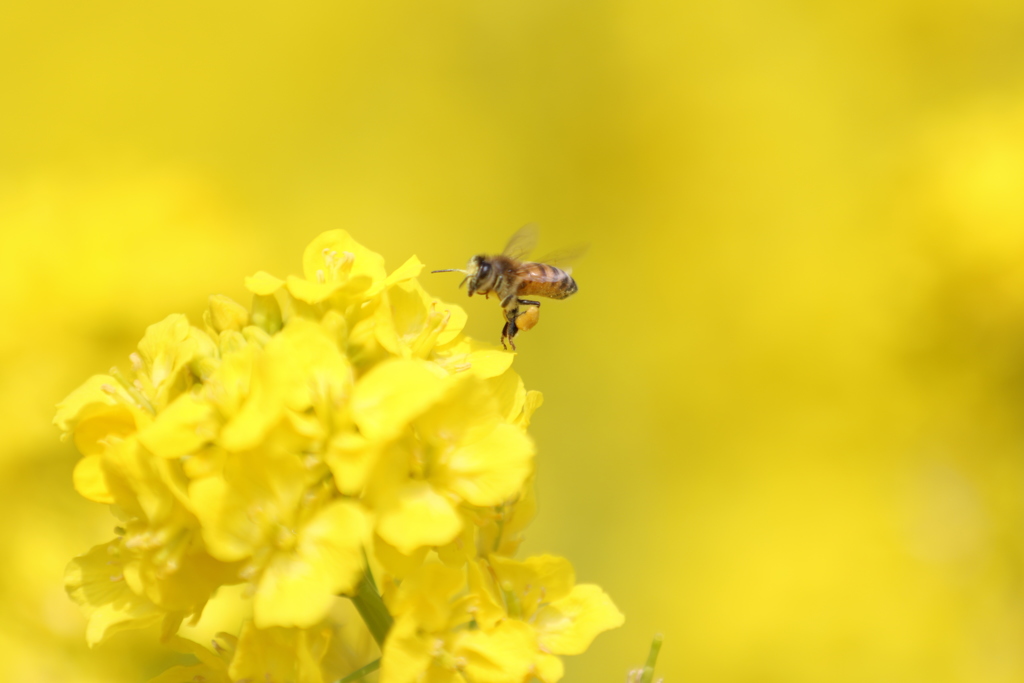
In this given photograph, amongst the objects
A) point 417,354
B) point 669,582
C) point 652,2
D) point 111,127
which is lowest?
point 417,354

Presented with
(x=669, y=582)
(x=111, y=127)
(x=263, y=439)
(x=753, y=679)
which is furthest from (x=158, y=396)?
(x=111, y=127)

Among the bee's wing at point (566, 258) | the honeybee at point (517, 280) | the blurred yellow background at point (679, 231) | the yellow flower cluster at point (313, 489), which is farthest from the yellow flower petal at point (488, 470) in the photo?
the blurred yellow background at point (679, 231)

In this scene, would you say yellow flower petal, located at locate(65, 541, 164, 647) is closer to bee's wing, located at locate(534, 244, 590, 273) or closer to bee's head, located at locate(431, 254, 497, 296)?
bee's head, located at locate(431, 254, 497, 296)

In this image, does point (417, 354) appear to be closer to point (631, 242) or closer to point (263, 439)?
point (263, 439)

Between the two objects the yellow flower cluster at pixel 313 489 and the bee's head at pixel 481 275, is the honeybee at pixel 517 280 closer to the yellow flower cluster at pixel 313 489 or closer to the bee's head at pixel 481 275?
the bee's head at pixel 481 275

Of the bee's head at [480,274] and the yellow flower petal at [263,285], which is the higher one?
the bee's head at [480,274]

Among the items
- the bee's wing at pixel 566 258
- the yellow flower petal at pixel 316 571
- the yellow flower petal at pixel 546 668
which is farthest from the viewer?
the bee's wing at pixel 566 258
